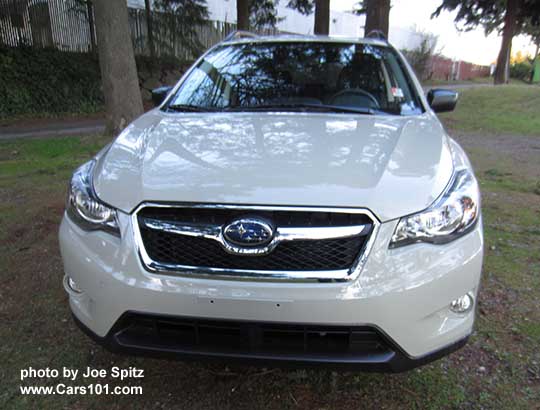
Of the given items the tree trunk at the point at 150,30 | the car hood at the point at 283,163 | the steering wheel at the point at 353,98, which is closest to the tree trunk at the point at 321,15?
the tree trunk at the point at 150,30

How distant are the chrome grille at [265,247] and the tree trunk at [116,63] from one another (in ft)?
20.4

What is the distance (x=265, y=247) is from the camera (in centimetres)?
175

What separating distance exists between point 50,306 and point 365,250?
7.14 ft

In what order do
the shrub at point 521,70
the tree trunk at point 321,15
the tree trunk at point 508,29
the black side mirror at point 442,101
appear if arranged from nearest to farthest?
the black side mirror at point 442,101, the tree trunk at point 321,15, the tree trunk at point 508,29, the shrub at point 521,70

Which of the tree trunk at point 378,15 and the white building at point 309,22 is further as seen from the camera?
the white building at point 309,22

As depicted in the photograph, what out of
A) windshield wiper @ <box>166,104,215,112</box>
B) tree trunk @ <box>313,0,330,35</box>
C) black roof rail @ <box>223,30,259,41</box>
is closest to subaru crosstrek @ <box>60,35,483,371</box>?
windshield wiper @ <box>166,104,215,112</box>

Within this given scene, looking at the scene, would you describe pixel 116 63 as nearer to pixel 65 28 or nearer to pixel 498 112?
pixel 65 28

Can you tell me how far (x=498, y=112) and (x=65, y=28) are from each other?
1367 centimetres

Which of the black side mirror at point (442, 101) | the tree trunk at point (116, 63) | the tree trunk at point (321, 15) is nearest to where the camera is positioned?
the black side mirror at point (442, 101)

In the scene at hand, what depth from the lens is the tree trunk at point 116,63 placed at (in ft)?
24.0

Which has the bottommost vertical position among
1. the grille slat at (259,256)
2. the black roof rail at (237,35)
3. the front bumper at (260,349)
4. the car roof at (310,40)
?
the front bumper at (260,349)

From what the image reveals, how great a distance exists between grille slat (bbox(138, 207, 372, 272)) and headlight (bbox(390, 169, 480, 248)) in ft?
0.51

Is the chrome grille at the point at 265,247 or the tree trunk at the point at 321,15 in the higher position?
the tree trunk at the point at 321,15

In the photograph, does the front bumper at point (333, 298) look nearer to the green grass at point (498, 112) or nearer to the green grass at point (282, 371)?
the green grass at point (282, 371)
